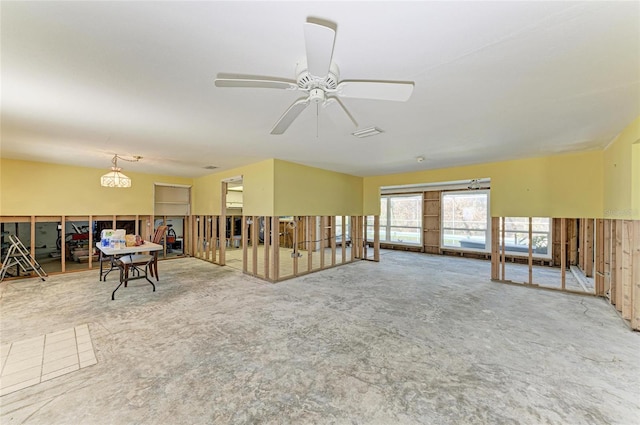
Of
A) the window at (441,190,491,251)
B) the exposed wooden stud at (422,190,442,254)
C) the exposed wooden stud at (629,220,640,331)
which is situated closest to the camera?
the exposed wooden stud at (629,220,640,331)

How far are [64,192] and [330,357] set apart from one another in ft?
22.8

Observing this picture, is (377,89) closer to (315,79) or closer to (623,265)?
(315,79)

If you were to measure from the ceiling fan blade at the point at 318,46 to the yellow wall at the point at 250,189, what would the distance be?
3.56 meters

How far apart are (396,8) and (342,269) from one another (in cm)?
545

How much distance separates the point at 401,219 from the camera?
31.4ft

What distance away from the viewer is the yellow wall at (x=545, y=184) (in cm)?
421

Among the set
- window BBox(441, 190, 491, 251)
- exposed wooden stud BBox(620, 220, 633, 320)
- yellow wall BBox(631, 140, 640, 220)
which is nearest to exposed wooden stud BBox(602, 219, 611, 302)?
exposed wooden stud BBox(620, 220, 633, 320)

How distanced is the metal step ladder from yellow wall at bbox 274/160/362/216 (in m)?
5.01

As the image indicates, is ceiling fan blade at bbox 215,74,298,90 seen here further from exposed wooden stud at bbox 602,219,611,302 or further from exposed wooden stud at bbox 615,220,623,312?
Result: exposed wooden stud at bbox 602,219,611,302

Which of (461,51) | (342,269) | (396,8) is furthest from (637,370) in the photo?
(342,269)

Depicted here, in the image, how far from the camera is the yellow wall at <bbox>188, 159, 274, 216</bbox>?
5020 mm

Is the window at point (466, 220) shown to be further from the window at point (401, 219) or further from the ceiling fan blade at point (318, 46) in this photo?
the ceiling fan blade at point (318, 46)

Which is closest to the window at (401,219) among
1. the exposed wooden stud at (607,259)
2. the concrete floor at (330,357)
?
the concrete floor at (330,357)

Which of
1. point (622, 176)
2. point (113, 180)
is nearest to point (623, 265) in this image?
point (622, 176)
